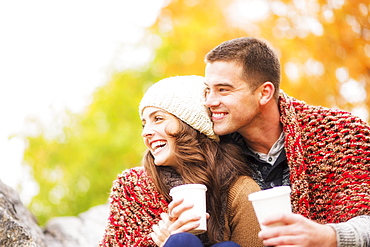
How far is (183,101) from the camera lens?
110 inches

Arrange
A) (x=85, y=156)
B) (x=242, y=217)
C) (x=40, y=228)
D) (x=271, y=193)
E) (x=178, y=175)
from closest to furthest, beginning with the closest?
(x=271, y=193)
(x=242, y=217)
(x=178, y=175)
(x=40, y=228)
(x=85, y=156)

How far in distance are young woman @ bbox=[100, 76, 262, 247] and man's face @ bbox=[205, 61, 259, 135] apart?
0.30 ft

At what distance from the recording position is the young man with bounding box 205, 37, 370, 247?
2.66m

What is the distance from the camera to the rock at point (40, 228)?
2.83 metres

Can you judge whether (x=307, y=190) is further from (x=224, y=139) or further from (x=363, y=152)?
(x=224, y=139)

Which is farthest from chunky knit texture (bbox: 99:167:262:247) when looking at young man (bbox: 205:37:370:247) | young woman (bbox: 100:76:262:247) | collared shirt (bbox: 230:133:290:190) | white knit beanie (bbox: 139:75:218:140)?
white knit beanie (bbox: 139:75:218:140)

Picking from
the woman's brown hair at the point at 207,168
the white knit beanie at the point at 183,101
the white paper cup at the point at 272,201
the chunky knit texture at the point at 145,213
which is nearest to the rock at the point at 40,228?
the chunky knit texture at the point at 145,213

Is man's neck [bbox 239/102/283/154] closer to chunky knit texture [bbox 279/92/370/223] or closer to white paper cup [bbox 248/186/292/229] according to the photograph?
chunky knit texture [bbox 279/92/370/223]

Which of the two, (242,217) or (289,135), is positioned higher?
(289,135)

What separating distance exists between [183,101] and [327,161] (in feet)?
2.84

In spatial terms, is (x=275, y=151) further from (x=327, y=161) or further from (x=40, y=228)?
(x=40, y=228)

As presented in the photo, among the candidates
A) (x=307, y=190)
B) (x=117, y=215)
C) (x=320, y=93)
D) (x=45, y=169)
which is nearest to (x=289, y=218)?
(x=307, y=190)

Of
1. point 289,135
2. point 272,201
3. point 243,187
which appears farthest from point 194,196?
point 289,135

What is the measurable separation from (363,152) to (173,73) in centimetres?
537
